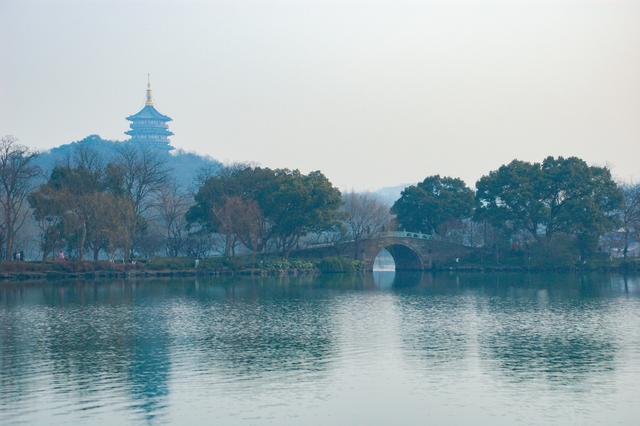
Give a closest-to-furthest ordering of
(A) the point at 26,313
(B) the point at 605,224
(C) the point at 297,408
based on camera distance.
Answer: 1. (C) the point at 297,408
2. (A) the point at 26,313
3. (B) the point at 605,224

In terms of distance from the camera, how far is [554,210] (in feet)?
262

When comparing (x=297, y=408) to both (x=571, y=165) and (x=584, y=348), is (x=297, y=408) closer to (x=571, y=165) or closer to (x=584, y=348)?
(x=584, y=348)

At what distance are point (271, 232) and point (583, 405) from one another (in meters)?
59.0

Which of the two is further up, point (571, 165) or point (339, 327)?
point (571, 165)

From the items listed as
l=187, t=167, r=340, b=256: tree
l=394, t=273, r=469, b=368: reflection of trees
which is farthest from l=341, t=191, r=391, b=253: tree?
l=394, t=273, r=469, b=368: reflection of trees

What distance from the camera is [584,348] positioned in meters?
30.8

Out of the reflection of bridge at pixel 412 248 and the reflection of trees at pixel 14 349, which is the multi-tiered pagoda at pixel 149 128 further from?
the reflection of trees at pixel 14 349

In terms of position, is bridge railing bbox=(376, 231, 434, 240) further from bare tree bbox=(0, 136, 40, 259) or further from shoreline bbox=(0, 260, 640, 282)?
bare tree bbox=(0, 136, 40, 259)

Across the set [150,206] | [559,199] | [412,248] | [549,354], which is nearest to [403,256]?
[412,248]

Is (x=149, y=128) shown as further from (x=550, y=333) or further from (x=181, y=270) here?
(x=550, y=333)

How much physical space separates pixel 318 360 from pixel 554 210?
55.6 metres

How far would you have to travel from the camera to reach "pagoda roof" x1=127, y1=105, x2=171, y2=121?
7339 inches

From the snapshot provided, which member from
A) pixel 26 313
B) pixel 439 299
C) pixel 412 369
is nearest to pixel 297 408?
pixel 412 369

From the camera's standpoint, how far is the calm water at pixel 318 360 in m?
22.0
